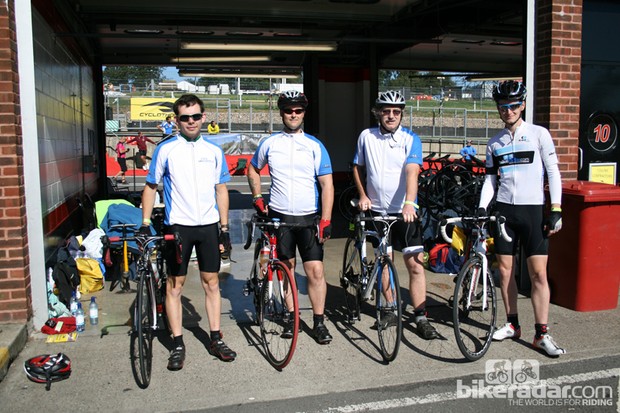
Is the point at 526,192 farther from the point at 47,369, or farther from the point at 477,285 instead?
the point at 47,369

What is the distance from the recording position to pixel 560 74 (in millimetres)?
6684

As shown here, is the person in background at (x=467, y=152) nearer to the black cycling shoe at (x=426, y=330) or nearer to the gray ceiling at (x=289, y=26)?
the gray ceiling at (x=289, y=26)

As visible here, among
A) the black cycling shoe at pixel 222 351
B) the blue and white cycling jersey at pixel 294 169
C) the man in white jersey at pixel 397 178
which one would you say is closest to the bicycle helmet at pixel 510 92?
the man in white jersey at pixel 397 178

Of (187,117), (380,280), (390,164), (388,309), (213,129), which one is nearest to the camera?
(187,117)

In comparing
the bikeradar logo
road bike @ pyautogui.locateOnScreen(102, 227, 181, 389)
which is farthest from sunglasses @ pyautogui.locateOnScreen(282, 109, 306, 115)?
the bikeradar logo

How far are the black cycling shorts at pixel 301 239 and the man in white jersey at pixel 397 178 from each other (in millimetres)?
511

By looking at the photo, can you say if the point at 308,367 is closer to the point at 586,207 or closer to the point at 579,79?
the point at 586,207

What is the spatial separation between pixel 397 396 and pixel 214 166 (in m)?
2.25

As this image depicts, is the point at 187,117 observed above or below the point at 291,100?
below

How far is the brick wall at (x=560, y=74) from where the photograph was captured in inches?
262

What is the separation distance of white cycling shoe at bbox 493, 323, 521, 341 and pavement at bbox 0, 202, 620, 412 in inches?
2.1

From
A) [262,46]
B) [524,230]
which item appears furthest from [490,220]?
[262,46]

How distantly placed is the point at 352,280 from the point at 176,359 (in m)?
1.81

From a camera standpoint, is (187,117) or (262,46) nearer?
(187,117)
